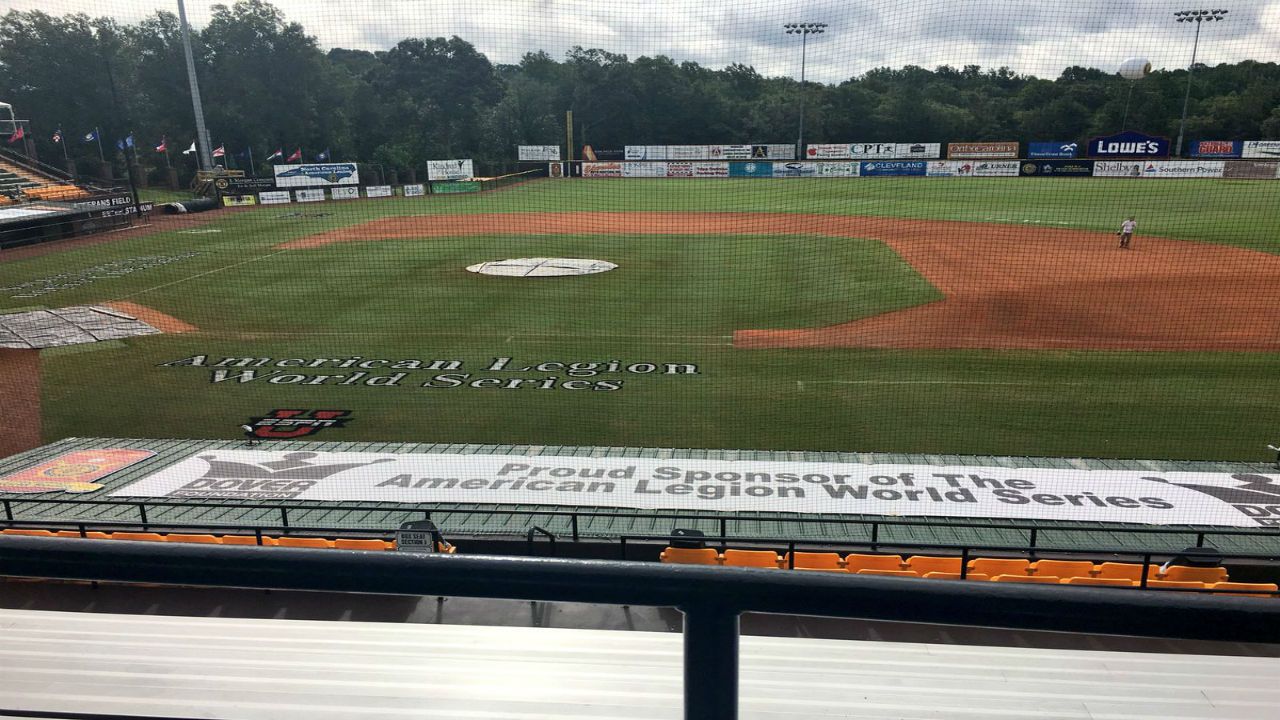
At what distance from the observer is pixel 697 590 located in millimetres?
846

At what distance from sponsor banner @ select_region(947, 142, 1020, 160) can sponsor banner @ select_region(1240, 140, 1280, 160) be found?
6.17 meters

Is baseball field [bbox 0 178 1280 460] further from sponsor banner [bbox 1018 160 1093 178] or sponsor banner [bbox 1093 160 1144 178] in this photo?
sponsor banner [bbox 1018 160 1093 178]

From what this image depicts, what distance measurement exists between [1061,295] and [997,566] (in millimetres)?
11979

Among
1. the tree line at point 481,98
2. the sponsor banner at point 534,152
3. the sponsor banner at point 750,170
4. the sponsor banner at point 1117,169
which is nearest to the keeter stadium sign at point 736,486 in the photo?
the tree line at point 481,98

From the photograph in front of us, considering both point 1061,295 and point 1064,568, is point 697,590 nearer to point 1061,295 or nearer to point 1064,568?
point 1064,568

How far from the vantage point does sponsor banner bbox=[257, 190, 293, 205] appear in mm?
31156

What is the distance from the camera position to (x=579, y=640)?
124 cm

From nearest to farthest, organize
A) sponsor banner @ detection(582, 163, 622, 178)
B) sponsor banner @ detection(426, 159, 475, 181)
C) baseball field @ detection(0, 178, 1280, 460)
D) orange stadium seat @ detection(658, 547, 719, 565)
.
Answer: orange stadium seat @ detection(658, 547, 719, 565) < baseball field @ detection(0, 178, 1280, 460) < sponsor banner @ detection(426, 159, 475, 181) < sponsor banner @ detection(582, 163, 622, 178)

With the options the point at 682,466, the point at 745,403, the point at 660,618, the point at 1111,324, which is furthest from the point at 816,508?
the point at 1111,324

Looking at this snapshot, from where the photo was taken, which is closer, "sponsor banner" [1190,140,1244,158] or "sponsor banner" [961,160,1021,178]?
"sponsor banner" [1190,140,1244,158]

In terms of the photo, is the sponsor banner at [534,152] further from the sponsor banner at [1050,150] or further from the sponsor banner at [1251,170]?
the sponsor banner at [1251,170]

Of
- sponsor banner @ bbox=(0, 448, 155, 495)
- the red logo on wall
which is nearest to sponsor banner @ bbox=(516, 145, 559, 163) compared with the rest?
the red logo on wall

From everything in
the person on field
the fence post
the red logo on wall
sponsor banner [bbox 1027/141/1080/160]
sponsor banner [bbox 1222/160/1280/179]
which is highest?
sponsor banner [bbox 1027/141/1080/160]

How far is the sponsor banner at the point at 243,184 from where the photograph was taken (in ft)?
94.1
